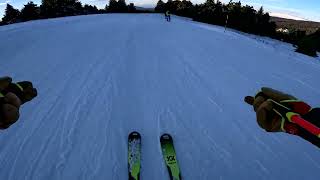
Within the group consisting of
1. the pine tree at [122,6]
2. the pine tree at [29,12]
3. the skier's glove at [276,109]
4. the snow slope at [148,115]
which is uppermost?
the skier's glove at [276,109]

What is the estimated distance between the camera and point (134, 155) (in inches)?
256

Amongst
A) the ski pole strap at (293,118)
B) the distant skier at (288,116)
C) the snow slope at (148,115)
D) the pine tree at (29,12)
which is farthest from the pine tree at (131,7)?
the ski pole strap at (293,118)

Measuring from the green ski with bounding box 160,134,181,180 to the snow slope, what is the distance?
148mm

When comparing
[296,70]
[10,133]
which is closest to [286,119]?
[10,133]

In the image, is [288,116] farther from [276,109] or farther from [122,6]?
[122,6]

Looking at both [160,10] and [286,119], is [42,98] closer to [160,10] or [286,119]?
[286,119]

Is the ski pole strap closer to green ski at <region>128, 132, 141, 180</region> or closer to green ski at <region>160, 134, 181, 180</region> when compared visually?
green ski at <region>160, 134, 181, 180</region>

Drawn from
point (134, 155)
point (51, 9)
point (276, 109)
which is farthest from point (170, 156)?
point (51, 9)

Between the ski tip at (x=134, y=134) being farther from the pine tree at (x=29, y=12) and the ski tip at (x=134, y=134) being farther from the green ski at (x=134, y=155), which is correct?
the pine tree at (x=29, y=12)

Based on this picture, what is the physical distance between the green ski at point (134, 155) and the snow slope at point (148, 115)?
0.51 ft

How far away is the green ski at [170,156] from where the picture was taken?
237 inches

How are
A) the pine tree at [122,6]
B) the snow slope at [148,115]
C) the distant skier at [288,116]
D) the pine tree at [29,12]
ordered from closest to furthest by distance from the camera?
1. the distant skier at [288,116]
2. the snow slope at [148,115]
3. the pine tree at [29,12]
4. the pine tree at [122,6]

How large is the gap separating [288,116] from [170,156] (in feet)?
10.9

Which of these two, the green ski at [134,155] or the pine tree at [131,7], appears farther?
the pine tree at [131,7]
